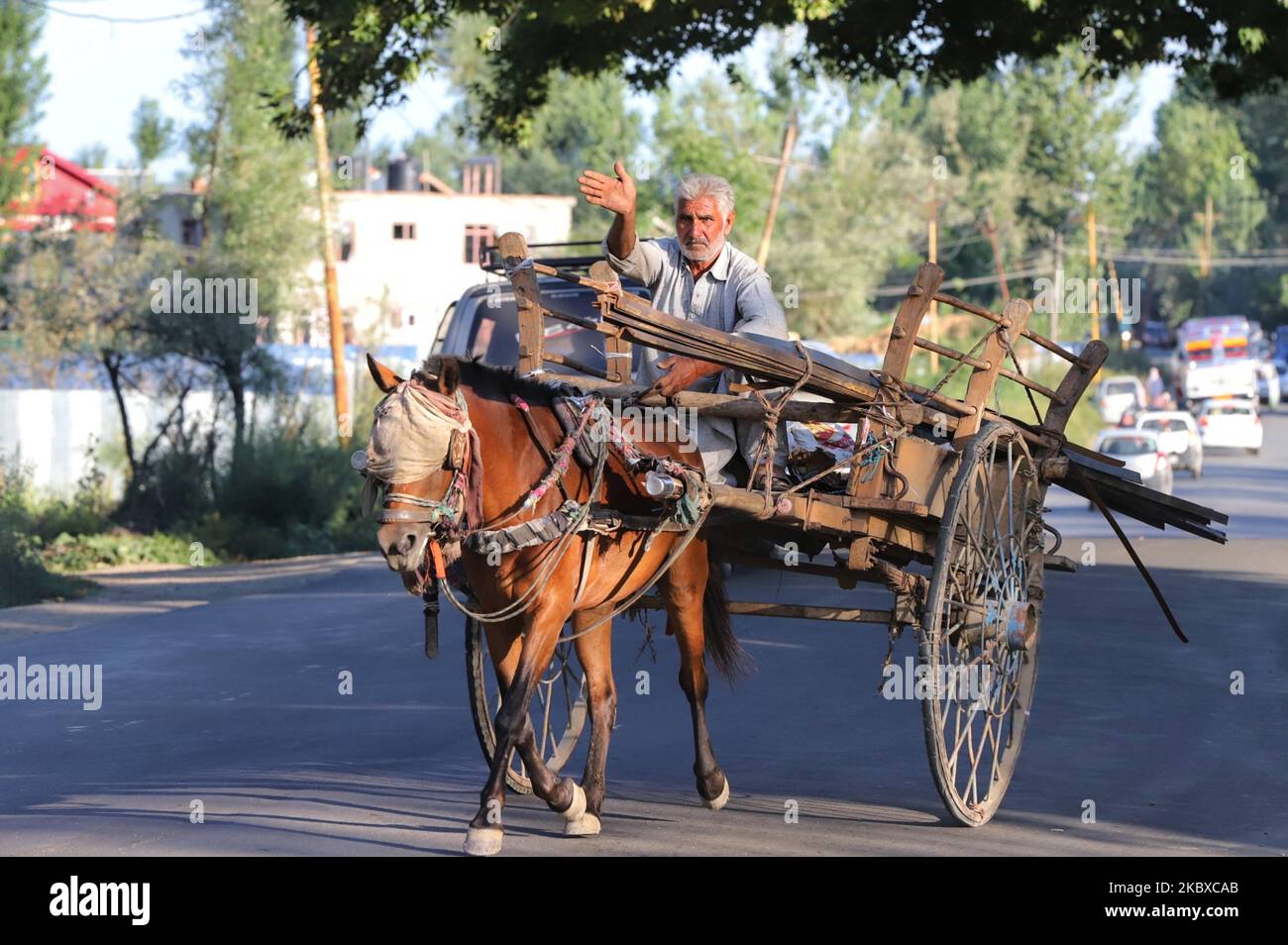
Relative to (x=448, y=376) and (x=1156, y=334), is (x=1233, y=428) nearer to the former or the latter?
(x=448, y=376)

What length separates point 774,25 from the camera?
18.7 meters

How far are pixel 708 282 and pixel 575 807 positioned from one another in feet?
7.95

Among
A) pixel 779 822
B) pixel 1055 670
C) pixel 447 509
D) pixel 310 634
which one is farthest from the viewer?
pixel 310 634

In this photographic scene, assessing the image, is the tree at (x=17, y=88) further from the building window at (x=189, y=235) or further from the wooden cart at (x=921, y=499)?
the wooden cart at (x=921, y=499)

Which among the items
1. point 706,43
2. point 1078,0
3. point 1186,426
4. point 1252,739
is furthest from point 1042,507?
point 1186,426

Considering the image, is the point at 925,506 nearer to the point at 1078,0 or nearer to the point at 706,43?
the point at 1078,0

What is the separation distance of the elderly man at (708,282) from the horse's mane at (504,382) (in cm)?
78

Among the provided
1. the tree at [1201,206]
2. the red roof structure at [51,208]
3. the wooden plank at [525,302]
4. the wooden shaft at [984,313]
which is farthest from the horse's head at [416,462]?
the tree at [1201,206]

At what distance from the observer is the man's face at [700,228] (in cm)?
778

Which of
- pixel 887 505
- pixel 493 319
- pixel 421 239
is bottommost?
pixel 887 505

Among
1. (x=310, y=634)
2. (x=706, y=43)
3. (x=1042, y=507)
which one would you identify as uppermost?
(x=706, y=43)

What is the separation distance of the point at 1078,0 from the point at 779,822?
11833mm

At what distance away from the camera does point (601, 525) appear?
22.5ft

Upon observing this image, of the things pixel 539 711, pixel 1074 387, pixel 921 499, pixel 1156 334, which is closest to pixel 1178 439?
pixel 1074 387
